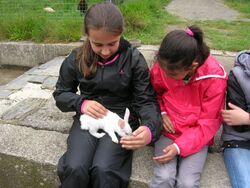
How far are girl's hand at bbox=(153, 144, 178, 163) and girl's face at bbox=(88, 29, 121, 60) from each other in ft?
2.11

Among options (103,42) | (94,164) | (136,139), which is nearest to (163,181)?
(136,139)

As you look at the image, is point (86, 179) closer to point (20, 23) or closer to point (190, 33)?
point (190, 33)

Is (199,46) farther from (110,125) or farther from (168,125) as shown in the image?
(110,125)

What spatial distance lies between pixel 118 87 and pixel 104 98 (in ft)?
0.39

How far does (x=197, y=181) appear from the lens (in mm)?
1995

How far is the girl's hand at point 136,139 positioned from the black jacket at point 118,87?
0.13m

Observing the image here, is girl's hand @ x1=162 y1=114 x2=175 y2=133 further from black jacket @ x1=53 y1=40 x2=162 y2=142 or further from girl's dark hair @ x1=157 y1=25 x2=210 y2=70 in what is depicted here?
girl's dark hair @ x1=157 y1=25 x2=210 y2=70

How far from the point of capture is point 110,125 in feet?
7.06

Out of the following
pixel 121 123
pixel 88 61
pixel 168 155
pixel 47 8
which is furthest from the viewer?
pixel 47 8

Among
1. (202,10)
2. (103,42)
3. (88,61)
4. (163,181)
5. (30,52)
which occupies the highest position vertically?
(103,42)

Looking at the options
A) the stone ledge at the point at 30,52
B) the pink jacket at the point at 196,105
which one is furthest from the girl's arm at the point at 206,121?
the stone ledge at the point at 30,52

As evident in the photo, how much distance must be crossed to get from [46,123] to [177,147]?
1.09 metres

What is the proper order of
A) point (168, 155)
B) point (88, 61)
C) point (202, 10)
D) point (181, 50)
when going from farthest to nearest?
point (202, 10), point (88, 61), point (168, 155), point (181, 50)

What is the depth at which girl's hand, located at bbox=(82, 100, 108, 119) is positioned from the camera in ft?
7.07
